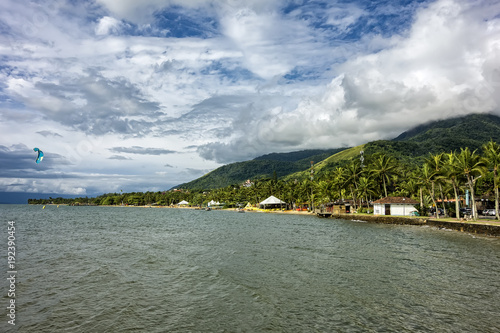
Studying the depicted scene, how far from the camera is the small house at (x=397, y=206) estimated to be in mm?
80500

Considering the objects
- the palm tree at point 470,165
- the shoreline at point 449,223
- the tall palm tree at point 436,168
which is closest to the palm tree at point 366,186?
the shoreline at point 449,223

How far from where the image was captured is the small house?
80.5 meters

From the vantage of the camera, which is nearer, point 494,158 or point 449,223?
point 494,158

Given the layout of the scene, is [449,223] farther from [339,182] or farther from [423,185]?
[339,182]

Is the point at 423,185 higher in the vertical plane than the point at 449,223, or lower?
higher

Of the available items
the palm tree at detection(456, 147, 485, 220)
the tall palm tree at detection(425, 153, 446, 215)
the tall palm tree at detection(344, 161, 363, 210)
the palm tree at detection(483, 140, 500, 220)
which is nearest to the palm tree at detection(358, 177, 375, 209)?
the tall palm tree at detection(344, 161, 363, 210)

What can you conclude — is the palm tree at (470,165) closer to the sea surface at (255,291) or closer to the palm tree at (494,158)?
the palm tree at (494,158)

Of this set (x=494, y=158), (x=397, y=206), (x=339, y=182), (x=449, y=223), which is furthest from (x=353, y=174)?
(x=494, y=158)

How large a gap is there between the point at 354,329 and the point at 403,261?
16404 mm

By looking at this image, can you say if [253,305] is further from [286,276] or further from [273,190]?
[273,190]

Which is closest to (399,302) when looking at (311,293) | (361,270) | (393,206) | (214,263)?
(311,293)

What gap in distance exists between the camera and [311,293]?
17.0 m

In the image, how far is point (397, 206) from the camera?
8125 centimetres

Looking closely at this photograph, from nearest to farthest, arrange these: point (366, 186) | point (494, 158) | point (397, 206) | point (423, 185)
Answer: point (494, 158) → point (423, 185) → point (397, 206) → point (366, 186)
